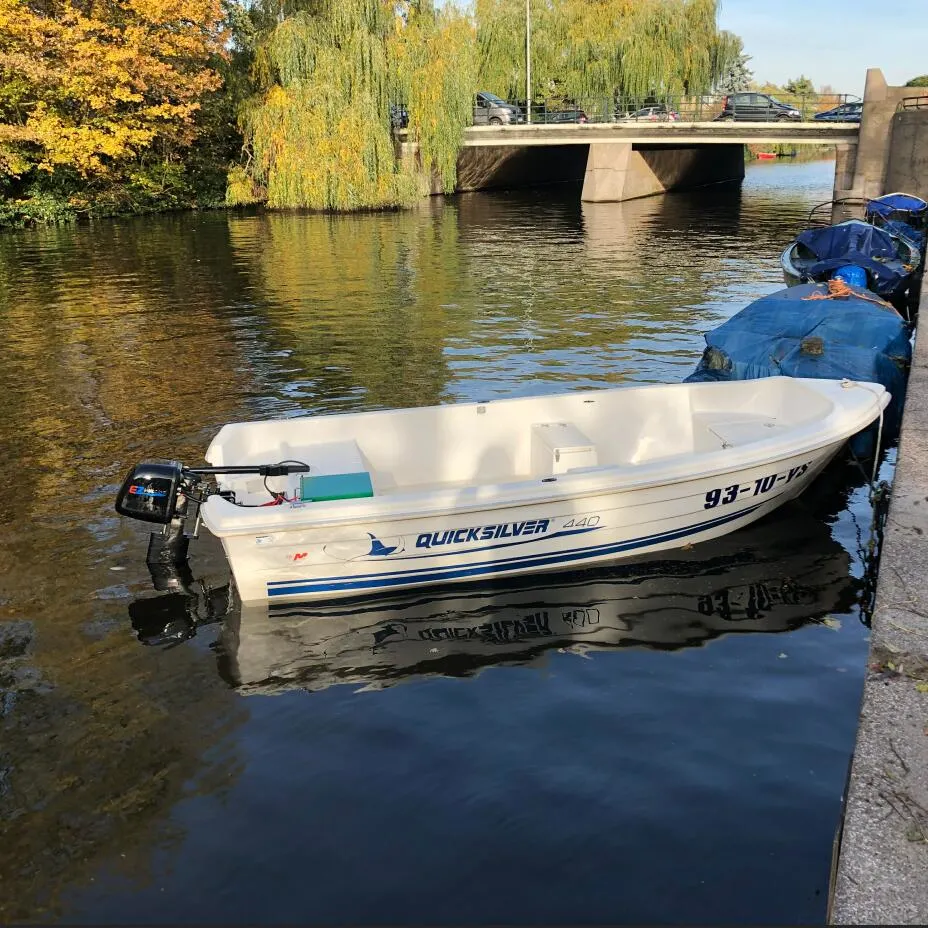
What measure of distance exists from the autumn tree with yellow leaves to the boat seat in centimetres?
2953

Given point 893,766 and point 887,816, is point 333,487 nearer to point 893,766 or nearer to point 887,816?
point 893,766

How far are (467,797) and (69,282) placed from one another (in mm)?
21009

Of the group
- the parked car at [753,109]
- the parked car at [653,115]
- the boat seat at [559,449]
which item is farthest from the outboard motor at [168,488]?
the parked car at [753,109]

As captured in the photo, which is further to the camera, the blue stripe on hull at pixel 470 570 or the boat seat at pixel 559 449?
the boat seat at pixel 559 449

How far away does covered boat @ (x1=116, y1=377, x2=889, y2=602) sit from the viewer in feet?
24.3

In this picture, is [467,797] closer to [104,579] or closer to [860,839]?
[860,839]

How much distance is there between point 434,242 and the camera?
2906 centimetres

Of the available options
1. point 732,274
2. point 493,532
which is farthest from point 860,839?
point 732,274

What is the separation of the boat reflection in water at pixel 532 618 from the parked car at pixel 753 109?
125 ft

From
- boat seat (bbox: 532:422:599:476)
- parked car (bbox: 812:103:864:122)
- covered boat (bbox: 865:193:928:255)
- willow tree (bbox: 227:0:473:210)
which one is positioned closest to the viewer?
boat seat (bbox: 532:422:599:476)

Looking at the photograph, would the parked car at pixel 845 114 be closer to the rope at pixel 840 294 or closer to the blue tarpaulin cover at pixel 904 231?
the blue tarpaulin cover at pixel 904 231

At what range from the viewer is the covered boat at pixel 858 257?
17328 mm

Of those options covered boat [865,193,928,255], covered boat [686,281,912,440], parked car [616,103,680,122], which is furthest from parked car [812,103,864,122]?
covered boat [686,281,912,440]

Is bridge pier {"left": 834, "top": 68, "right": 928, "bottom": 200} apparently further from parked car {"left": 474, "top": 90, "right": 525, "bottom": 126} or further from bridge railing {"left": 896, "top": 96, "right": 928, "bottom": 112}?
parked car {"left": 474, "top": 90, "right": 525, "bottom": 126}
